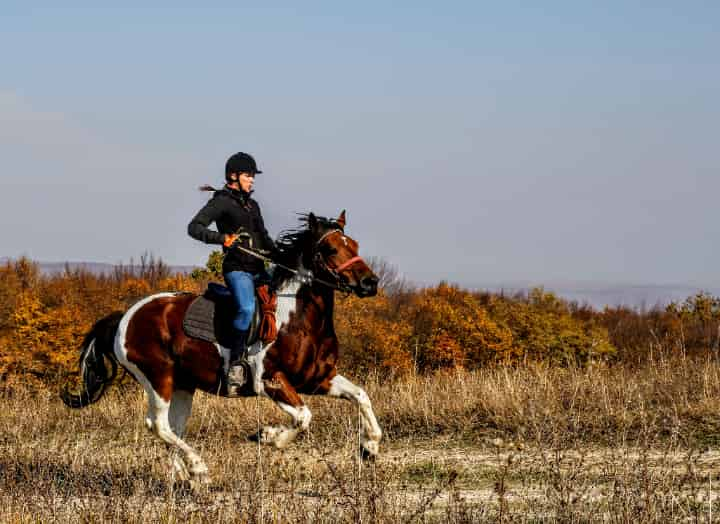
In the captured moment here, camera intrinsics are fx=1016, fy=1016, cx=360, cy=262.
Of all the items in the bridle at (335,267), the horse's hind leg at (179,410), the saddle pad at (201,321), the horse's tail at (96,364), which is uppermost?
the bridle at (335,267)

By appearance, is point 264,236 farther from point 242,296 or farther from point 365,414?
point 365,414

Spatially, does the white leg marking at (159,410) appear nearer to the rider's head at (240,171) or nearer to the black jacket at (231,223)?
the black jacket at (231,223)

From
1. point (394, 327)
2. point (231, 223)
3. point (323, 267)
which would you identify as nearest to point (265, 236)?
point (231, 223)

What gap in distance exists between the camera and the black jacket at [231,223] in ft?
31.5

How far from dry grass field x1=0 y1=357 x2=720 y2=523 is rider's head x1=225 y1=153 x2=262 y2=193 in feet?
8.17

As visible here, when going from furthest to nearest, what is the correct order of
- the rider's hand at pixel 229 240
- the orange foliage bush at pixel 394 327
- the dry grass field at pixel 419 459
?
1. the orange foliage bush at pixel 394 327
2. the rider's hand at pixel 229 240
3. the dry grass field at pixel 419 459

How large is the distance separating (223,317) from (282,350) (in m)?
0.76

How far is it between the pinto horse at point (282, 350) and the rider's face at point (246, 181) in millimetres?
633

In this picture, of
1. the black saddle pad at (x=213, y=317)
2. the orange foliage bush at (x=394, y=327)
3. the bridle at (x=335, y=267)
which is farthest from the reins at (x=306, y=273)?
the orange foliage bush at (x=394, y=327)

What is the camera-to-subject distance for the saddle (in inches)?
377

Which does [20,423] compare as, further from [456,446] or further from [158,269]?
[158,269]

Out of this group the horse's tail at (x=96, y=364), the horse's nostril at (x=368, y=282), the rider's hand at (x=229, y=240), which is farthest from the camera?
the horse's tail at (x=96, y=364)

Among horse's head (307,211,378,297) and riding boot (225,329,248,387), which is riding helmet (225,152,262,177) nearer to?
horse's head (307,211,378,297)

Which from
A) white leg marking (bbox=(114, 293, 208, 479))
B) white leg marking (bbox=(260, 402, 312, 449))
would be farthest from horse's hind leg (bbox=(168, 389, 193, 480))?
white leg marking (bbox=(260, 402, 312, 449))
